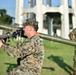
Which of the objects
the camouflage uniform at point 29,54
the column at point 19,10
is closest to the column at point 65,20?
the column at point 19,10

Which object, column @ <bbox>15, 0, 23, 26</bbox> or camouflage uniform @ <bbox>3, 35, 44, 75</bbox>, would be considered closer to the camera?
camouflage uniform @ <bbox>3, 35, 44, 75</bbox>

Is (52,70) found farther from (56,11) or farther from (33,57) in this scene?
(56,11)

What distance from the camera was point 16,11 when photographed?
2989cm

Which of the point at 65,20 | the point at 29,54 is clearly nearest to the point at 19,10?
the point at 65,20

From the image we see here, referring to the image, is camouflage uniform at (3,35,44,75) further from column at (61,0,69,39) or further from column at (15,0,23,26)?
column at (15,0,23,26)

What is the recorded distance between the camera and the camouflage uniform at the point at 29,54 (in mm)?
3662

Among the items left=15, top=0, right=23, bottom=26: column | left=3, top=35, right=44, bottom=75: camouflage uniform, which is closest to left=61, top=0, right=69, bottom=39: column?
left=15, top=0, right=23, bottom=26: column

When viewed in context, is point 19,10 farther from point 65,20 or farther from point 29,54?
point 29,54

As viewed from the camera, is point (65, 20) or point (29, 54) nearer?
point (29, 54)

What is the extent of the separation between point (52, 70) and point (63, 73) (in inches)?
23.4

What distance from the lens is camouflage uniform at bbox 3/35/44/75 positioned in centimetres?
366

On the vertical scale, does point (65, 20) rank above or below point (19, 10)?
below

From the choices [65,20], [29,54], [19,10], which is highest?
[19,10]

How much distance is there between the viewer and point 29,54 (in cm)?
372
